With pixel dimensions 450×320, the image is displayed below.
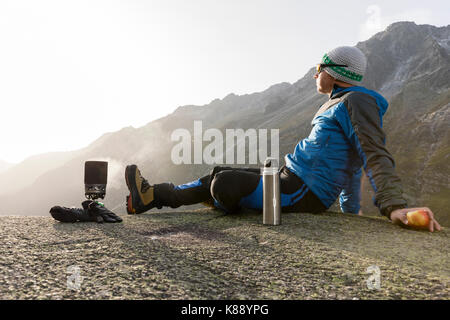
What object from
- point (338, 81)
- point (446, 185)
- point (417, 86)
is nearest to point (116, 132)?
point (417, 86)

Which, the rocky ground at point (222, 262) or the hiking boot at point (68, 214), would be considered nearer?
the rocky ground at point (222, 262)

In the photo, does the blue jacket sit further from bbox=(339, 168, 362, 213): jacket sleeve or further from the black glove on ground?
the black glove on ground

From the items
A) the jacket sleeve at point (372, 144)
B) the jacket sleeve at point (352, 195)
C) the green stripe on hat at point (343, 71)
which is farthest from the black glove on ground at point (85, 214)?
the green stripe on hat at point (343, 71)

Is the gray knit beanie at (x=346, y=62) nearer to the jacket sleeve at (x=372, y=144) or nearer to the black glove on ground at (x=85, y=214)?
the jacket sleeve at (x=372, y=144)

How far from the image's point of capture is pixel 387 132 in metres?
77.0

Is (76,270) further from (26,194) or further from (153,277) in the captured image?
(26,194)

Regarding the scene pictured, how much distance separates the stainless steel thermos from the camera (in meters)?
4.04

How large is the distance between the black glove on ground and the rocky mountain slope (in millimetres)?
52004

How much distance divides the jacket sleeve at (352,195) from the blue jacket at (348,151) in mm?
20

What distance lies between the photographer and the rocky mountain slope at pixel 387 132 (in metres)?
62.2

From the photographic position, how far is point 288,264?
243 cm

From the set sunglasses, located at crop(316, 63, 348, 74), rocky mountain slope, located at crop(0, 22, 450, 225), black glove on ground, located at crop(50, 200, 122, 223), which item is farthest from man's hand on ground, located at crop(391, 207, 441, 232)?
rocky mountain slope, located at crop(0, 22, 450, 225)

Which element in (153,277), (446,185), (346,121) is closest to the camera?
(153,277)

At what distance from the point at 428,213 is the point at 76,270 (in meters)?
3.78
